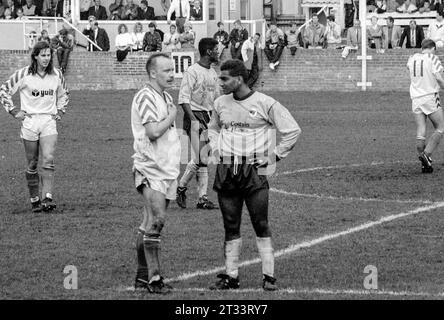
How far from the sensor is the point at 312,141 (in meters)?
24.2

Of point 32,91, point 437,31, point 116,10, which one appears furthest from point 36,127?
point 116,10

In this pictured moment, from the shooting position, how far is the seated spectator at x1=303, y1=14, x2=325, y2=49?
40.3 metres

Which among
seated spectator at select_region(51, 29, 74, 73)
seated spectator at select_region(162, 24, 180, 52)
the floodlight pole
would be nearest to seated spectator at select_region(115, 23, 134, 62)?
seated spectator at select_region(162, 24, 180, 52)

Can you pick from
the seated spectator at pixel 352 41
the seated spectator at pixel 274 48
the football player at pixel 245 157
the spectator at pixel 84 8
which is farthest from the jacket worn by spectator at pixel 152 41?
the football player at pixel 245 157

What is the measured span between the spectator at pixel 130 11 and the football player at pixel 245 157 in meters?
32.1

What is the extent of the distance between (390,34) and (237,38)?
5279mm

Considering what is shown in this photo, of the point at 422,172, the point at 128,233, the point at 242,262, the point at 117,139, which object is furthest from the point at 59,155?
the point at 242,262

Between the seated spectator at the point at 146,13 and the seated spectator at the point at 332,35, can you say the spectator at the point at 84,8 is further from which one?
the seated spectator at the point at 332,35

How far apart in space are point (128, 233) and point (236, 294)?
11.6 feet

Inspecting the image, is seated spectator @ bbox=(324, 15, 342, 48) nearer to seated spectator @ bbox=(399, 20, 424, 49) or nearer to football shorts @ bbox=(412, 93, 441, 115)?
seated spectator @ bbox=(399, 20, 424, 49)

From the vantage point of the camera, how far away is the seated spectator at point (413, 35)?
3900cm

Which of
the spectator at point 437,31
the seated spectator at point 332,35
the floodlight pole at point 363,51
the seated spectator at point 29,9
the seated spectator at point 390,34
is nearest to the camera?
the floodlight pole at point 363,51

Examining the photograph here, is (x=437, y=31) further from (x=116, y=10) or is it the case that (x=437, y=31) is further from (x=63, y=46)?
(x=63, y=46)

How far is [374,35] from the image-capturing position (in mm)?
39562
